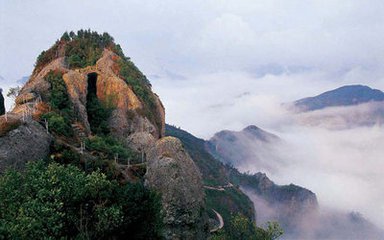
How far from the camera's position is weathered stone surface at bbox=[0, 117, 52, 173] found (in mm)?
48062

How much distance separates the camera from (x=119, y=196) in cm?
4200

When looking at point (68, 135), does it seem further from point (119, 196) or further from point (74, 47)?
point (74, 47)

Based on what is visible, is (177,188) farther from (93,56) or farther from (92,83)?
(93,56)

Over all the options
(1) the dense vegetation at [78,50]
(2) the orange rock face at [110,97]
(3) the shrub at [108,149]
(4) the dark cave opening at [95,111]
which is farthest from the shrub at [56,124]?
(1) the dense vegetation at [78,50]

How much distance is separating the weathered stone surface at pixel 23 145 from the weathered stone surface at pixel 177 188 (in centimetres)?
1491

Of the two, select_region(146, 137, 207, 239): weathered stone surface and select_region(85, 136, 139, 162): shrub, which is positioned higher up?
select_region(85, 136, 139, 162): shrub

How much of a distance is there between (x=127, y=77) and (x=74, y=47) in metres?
19.4

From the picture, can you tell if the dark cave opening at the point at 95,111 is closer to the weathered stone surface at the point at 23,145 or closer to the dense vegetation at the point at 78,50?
the dense vegetation at the point at 78,50

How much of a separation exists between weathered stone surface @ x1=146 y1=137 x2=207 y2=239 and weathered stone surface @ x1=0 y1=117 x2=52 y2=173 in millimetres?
14909

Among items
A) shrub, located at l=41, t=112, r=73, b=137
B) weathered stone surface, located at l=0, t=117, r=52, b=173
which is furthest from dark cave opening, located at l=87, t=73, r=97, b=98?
weathered stone surface, located at l=0, t=117, r=52, b=173

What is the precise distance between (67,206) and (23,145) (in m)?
16.7

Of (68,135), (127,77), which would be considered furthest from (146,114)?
(68,135)

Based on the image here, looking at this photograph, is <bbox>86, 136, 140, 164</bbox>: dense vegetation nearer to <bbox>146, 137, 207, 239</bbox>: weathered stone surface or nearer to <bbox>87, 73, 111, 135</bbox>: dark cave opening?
<bbox>87, 73, 111, 135</bbox>: dark cave opening

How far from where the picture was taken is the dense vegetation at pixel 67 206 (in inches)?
1335
